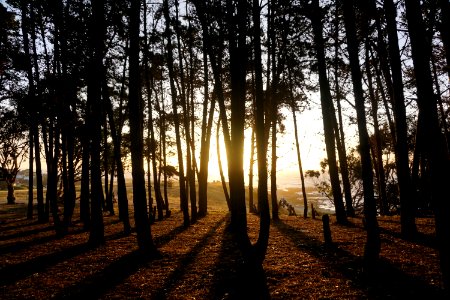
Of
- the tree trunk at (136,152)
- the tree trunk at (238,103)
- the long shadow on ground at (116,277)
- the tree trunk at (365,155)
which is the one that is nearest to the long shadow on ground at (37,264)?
the long shadow on ground at (116,277)

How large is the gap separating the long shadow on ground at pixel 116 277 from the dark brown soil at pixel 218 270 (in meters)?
0.02

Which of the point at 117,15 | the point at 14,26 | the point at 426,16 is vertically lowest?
the point at 426,16

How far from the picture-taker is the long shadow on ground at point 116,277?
673 cm

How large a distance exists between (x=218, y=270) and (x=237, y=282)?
1214 mm

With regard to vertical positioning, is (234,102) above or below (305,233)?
above

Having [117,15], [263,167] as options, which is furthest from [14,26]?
[263,167]

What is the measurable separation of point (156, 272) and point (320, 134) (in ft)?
60.7

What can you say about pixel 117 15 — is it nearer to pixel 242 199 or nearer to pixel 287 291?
pixel 242 199

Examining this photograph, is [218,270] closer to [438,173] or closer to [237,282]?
[237,282]

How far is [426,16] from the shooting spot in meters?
13.2

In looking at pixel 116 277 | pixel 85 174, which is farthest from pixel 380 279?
pixel 85 174

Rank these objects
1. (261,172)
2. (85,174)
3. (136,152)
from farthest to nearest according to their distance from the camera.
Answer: (85,174)
(136,152)
(261,172)

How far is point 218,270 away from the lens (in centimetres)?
810

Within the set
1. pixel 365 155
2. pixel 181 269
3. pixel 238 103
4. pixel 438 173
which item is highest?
pixel 238 103
